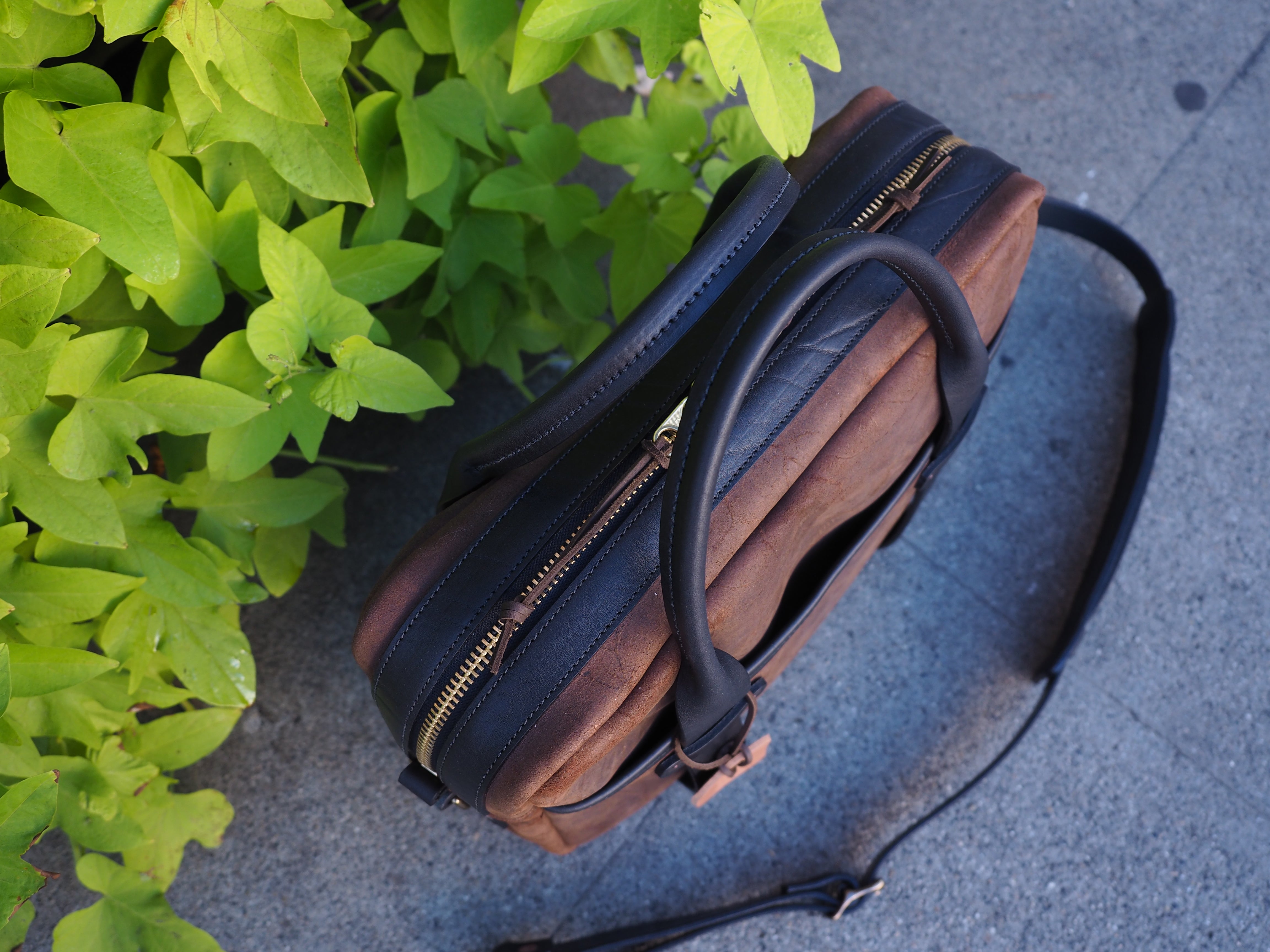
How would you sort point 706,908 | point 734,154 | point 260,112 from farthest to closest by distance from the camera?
point 706,908
point 734,154
point 260,112

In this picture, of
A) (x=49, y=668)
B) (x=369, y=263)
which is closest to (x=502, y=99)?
(x=369, y=263)

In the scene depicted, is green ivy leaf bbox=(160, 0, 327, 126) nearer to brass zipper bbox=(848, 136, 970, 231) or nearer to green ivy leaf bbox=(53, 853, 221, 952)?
brass zipper bbox=(848, 136, 970, 231)

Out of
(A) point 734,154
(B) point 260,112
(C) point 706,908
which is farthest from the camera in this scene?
(C) point 706,908

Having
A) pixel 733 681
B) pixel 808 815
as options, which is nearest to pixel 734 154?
pixel 733 681

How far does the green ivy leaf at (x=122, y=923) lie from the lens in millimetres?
595

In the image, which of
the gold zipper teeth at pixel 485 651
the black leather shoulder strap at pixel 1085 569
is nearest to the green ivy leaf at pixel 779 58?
the gold zipper teeth at pixel 485 651

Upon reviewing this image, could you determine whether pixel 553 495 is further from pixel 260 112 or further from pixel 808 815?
pixel 808 815

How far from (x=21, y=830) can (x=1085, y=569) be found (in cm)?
93

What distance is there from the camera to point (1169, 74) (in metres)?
1.01

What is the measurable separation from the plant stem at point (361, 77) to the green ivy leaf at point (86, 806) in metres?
0.54

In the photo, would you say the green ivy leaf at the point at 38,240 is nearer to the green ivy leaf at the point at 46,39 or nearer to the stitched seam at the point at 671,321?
the green ivy leaf at the point at 46,39

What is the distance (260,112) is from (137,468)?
18.7 inches

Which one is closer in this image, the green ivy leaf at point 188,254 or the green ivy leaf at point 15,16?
the green ivy leaf at point 15,16

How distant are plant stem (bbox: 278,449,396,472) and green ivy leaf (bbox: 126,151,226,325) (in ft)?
0.66
